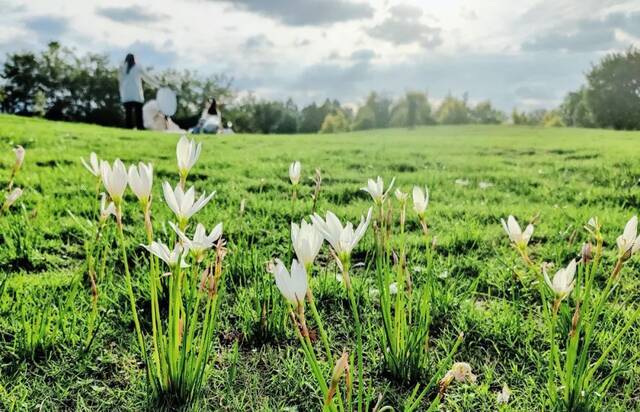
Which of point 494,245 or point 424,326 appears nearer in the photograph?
point 424,326

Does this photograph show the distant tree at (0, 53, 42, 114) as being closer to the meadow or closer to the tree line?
the tree line

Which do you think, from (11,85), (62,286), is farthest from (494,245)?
(11,85)

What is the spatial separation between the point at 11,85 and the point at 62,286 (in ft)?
170

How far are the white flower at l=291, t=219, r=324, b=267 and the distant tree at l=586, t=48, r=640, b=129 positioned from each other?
54.8ft

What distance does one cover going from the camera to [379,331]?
2367mm

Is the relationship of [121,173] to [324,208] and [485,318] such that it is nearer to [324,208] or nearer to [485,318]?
[485,318]

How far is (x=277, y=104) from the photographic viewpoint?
5975cm

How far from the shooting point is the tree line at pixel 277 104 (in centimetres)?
2097

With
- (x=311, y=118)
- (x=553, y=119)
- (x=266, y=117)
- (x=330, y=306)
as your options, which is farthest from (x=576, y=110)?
(x=330, y=306)

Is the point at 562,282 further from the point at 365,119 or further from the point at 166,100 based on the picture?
the point at 365,119

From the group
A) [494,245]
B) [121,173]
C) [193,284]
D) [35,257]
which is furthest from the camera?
[494,245]

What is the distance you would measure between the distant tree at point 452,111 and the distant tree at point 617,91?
118ft

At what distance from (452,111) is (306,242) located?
64365 millimetres

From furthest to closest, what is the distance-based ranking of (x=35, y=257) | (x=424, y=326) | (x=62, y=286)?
(x=35, y=257) < (x=62, y=286) < (x=424, y=326)
